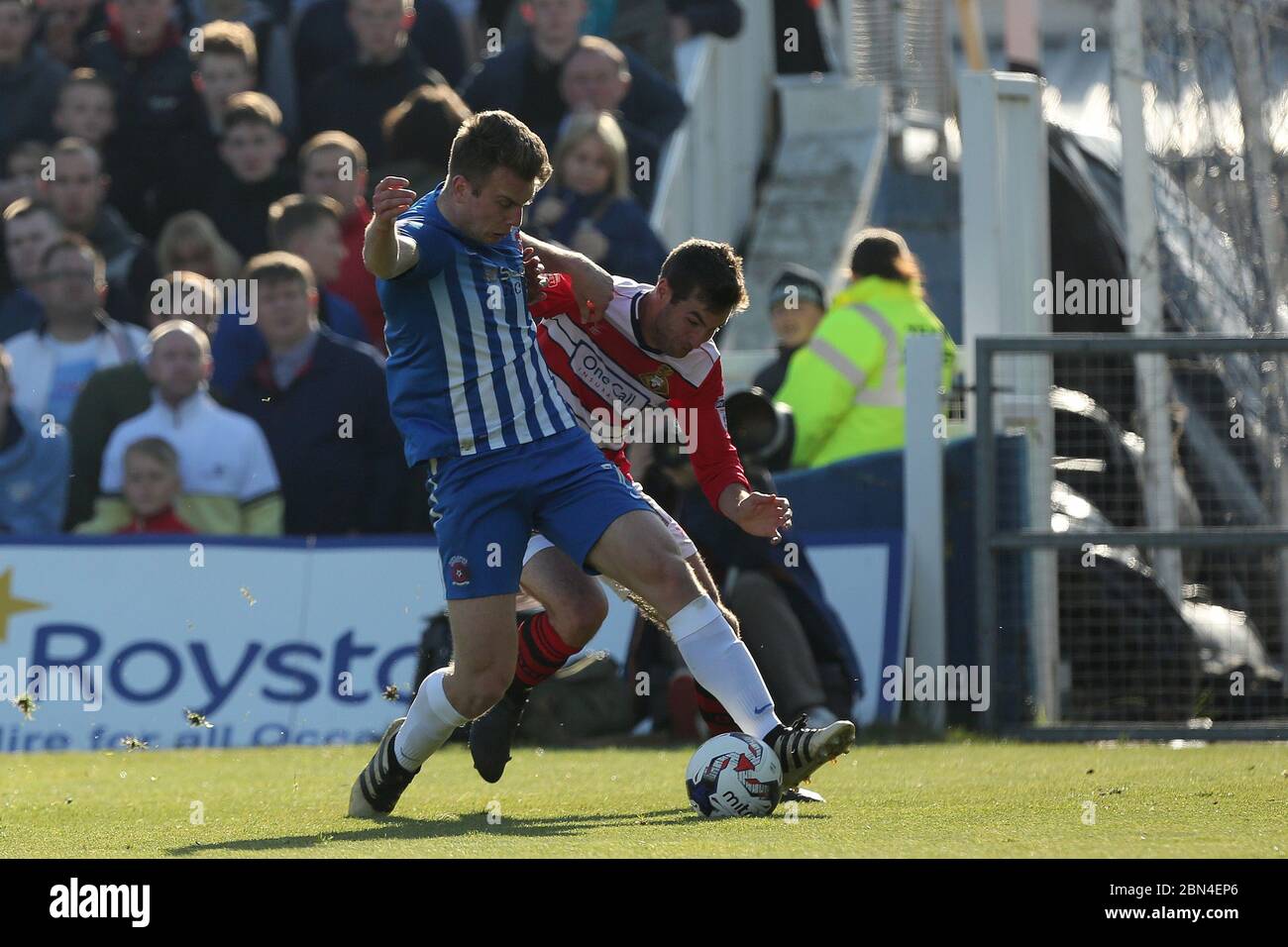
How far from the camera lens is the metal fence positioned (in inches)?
400

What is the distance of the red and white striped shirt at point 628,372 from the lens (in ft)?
22.1

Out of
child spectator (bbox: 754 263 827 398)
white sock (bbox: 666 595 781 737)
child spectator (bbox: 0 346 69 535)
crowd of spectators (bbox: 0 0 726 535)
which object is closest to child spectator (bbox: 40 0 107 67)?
crowd of spectators (bbox: 0 0 726 535)

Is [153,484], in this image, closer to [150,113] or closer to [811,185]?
[150,113]

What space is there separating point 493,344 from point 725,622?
111cm

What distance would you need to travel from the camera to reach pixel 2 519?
452 inches

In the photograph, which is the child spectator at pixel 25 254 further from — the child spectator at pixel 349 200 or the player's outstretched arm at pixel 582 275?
the player's outstretched arm at pixel 582 275

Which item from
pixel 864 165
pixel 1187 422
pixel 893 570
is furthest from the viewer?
pixel 864 165

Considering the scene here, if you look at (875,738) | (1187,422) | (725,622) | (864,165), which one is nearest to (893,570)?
(875,738)

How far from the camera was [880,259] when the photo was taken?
10992mm

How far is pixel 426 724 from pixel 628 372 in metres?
1.35

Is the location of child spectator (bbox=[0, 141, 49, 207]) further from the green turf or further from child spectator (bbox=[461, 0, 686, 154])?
the green turf

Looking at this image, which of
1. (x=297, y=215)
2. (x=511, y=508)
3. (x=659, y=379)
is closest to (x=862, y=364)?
(x=297, y=215)
